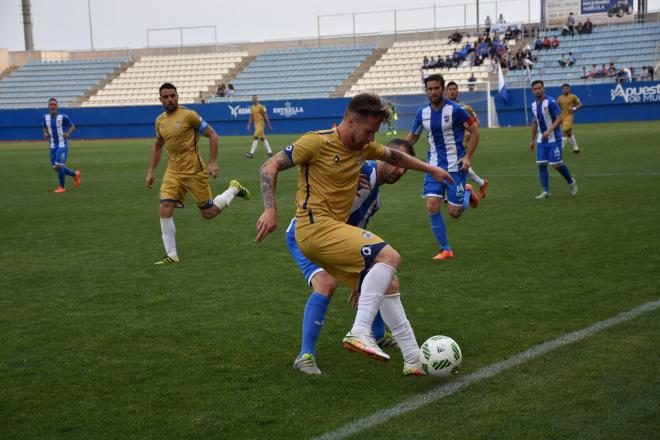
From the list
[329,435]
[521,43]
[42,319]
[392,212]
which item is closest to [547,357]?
[329,435]

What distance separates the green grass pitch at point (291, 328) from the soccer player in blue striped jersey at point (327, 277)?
22 centimetres

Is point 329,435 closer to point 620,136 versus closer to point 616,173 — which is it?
point 616,173

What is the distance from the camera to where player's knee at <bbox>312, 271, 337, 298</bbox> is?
5.56 metres

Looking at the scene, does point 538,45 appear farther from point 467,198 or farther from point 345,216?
point 345,216

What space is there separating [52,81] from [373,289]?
2318 inches

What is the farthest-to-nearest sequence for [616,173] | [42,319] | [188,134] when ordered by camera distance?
[616,173]
[188,134]
[42,319]

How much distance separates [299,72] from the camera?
5375 cm

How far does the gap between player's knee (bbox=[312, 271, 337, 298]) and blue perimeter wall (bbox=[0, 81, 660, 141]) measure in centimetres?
3668

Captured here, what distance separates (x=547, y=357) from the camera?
5445 mm

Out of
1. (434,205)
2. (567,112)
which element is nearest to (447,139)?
(434,205)

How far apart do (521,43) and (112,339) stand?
46.9 metres

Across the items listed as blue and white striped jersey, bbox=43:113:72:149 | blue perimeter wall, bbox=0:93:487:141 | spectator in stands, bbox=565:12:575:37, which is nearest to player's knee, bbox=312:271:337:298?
blue and white striped jersey, bbox=43:113:72:149

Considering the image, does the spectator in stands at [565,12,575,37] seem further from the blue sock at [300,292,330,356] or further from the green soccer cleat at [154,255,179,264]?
the blue sock at [300,292,330,356]

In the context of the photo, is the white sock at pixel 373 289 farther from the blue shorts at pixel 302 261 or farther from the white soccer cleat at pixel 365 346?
the blue shorts at pixel 302 261
